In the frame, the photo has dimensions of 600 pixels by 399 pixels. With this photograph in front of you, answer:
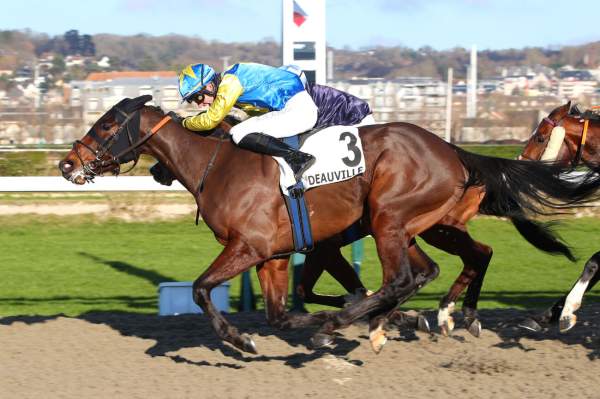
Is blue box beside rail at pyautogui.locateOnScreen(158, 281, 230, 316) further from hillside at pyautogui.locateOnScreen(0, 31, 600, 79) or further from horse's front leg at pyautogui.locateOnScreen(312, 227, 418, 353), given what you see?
hillside at pyautogui.locateOnScreen(0, 31, 600, 79)

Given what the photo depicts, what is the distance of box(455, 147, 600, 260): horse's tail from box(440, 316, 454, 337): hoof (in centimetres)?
68

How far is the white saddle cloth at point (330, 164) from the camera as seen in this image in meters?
4.54

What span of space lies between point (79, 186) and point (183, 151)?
194 cm

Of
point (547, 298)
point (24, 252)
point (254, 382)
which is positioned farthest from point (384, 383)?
point (24, 252)

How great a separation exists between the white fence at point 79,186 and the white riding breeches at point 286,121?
1926mm

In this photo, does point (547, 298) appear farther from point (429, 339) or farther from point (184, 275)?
point (184, 275)

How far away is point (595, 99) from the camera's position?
21.5 meters

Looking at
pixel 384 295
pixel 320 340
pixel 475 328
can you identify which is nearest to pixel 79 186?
pixel 320 340

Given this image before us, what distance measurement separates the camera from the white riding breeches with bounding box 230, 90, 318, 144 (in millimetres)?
4602

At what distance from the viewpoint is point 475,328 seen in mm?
5203

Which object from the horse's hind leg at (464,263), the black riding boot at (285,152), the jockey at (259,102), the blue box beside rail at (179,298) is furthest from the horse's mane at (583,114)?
the blue box beside rail at (179,298)

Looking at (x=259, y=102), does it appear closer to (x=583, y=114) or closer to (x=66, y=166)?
(x=66, y=166)

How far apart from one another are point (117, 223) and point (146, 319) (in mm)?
5276

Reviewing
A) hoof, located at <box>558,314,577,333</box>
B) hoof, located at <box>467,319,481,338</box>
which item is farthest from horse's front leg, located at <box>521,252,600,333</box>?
hoof, located at <box>467,319,481,338</box>
